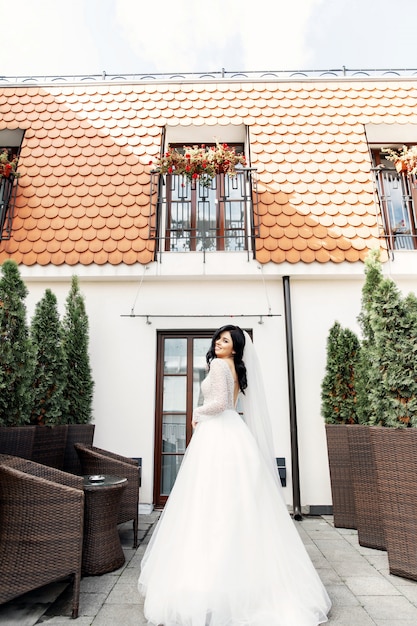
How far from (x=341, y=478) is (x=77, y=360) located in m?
3.49

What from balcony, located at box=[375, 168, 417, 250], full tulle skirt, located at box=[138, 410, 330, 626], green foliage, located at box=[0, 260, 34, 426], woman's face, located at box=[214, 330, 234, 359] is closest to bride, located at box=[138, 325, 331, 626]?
full tulle skirt, located at box=[138, 410, 330, 626]

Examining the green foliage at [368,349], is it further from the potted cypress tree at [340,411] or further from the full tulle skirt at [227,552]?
the full tulle skirt at [227,552]

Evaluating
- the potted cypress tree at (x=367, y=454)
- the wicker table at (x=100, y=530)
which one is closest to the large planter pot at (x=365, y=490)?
the potted cypress tree at (x=367, y=454)

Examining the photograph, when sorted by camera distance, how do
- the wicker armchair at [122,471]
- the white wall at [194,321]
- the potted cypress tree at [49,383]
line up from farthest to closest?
the white wall at [194,321] < the potted cypress tree at [49,383] < the wicker armchair at [122,471]

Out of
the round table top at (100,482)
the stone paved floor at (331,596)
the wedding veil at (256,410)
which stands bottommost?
the stone paved floor at (331,596)

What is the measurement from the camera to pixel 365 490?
156 inches

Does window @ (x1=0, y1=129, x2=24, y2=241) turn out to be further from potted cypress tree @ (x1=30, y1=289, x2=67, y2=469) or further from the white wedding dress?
the white wedding dress

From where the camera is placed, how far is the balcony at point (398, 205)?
5977mm

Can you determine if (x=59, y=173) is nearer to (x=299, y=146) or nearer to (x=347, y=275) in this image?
(x=299, y=146)

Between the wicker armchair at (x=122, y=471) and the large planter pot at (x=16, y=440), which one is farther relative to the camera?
the wicker armchair at (x=122, y=471)

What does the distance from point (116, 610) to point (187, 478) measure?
3.00ft

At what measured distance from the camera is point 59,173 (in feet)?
20.6

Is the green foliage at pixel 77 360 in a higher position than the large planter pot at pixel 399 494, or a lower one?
higher

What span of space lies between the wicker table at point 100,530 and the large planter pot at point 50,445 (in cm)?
86
